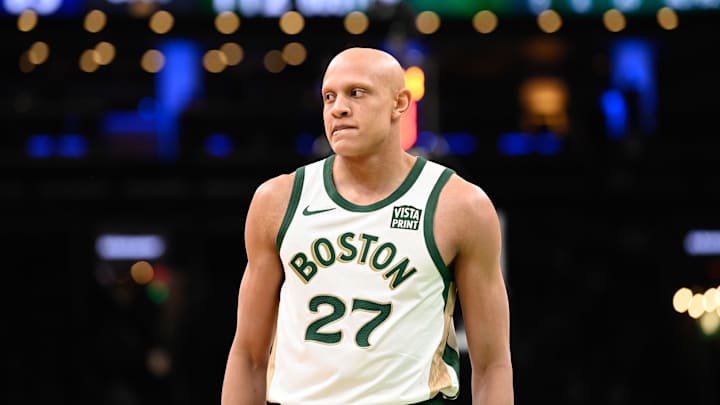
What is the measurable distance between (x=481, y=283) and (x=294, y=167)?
42.4ft

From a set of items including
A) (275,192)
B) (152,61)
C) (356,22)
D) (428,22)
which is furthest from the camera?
(152,61)

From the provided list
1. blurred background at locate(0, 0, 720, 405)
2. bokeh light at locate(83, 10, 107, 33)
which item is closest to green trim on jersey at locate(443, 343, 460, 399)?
blurred background at locate(0, 0, 720, 405)

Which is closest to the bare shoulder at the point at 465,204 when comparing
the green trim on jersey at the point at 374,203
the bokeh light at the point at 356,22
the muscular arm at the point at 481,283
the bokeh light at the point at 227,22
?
the muscular arm at the point at 481,283

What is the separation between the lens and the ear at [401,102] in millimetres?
4715

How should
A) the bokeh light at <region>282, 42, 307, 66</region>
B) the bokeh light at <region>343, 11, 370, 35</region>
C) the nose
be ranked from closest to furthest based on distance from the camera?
the nose < the bokeh light at <region>343, 11, 370, 35</region> < the bokeh light at <region>282, 42, 307, 66</region>

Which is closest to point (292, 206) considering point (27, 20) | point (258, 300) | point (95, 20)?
point (258, 300)

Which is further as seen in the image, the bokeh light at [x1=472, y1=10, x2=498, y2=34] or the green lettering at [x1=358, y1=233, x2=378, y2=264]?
the bokeh light at [x1=472, y1=10, x2=498, y2=34]

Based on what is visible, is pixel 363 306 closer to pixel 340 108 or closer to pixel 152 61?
pixel 340 108

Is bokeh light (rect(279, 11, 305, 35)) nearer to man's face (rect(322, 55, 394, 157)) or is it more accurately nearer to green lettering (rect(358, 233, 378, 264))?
man's face (rect(322, 55, 394, 157))

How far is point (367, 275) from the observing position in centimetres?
452

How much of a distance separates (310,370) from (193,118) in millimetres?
13952

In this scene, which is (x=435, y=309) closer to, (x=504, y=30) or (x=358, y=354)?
→ (x=358, y=354)

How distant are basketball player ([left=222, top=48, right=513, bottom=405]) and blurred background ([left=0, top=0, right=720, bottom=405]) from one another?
11279 millimetres

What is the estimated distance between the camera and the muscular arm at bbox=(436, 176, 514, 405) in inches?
181
